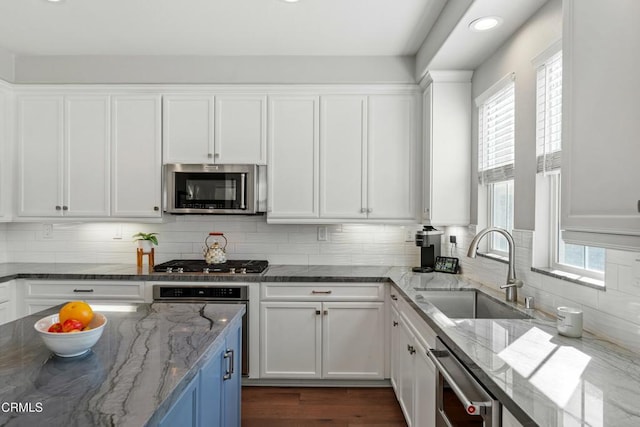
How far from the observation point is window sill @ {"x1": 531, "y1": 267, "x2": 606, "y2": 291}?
1.58 metres

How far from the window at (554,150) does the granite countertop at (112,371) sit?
1685 mm

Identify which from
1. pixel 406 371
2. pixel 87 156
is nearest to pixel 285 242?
pixel 406 371

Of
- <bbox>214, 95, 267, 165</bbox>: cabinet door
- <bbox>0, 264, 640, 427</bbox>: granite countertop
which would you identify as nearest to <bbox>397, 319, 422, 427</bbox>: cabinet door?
<bbox>0, 264, 640, 427</bbox>: granite countertop

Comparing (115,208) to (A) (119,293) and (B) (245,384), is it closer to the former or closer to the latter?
(A) (119,293)

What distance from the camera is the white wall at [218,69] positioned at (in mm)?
3166

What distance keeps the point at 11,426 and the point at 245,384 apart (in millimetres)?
2334

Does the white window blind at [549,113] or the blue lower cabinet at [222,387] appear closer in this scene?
the blue lower cabinet at [222,387]

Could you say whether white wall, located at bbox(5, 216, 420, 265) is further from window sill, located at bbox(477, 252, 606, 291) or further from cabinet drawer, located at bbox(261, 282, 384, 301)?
window sill, located at bbox(477, 252, 606, 291)

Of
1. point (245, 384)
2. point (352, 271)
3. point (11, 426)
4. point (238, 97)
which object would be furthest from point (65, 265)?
point (11, 426)

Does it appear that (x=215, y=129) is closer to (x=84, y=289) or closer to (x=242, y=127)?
(x=242, y=127)

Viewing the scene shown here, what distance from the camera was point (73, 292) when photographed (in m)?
3.01

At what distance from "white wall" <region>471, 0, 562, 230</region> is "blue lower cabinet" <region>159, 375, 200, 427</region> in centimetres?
184

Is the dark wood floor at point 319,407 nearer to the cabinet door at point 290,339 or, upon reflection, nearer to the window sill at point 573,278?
the cabinet door at point 290,339

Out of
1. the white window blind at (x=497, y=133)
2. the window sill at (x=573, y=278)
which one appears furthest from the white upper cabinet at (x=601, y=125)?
the white window blind at (x=497, y=133)
